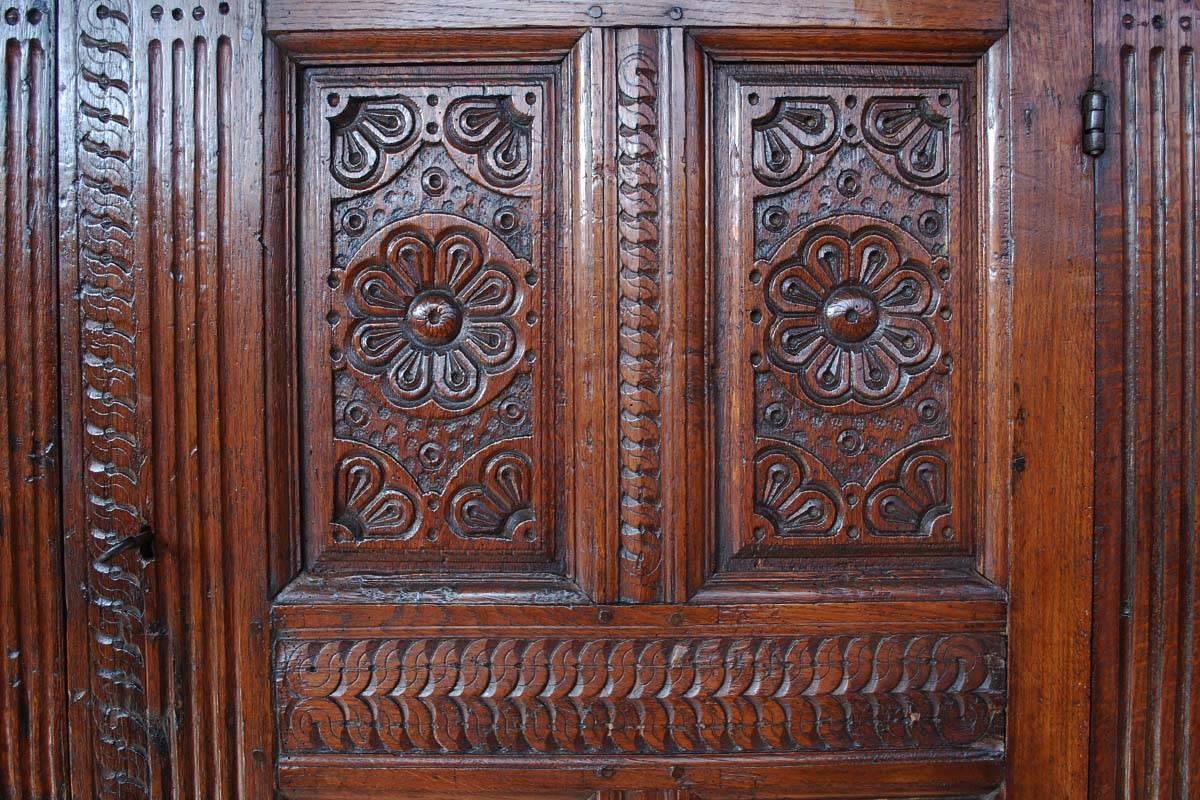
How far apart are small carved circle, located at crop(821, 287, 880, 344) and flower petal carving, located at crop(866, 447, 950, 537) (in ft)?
0.70

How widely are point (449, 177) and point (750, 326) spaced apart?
1.75 feet

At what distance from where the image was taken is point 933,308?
1078 millimetres

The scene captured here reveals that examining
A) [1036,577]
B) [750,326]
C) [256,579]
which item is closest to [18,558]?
[256,579]

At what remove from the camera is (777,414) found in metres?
1.08

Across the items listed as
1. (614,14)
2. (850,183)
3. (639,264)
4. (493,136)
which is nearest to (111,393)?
(493,136)

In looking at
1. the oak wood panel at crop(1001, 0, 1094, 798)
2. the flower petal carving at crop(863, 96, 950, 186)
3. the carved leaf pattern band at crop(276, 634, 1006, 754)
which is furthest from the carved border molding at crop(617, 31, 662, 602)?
the oak wood panel at crop(1001, 0, 1094, 798)

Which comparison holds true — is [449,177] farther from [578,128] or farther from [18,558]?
[18,558]

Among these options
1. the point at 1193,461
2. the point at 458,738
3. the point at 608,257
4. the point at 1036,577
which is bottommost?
the point at 458,738

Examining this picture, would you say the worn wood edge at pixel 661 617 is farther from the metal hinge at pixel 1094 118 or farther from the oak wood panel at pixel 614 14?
the oak wood panel at pixel 614 14

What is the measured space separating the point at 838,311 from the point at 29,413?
4.15 ft

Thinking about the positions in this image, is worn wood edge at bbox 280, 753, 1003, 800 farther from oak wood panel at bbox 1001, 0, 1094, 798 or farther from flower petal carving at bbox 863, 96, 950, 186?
flower petal carving at bbox 863, 96, 950, 186

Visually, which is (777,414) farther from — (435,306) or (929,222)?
(435,306)

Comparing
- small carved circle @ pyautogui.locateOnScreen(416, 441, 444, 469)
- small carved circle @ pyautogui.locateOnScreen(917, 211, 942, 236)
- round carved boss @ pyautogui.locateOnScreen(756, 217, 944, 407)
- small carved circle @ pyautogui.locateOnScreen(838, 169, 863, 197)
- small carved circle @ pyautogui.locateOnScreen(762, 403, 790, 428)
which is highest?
small carved circle @ pyautogui.locateOnScreen(838, 169, 863, 197)

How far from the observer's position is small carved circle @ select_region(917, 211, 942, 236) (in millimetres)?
1078
